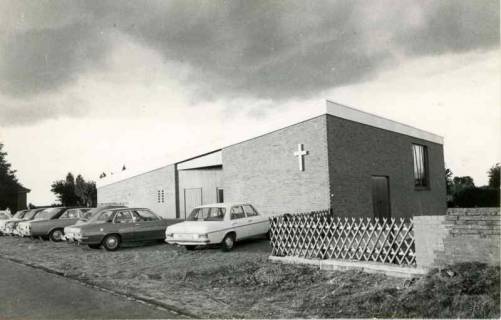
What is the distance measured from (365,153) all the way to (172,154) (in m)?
11.0

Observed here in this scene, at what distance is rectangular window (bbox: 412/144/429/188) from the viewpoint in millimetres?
20547

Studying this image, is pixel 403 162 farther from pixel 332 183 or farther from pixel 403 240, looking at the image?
pixel 403 240

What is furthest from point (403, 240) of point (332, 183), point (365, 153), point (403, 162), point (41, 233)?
point (41, 233)

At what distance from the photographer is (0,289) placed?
8219 millimetres

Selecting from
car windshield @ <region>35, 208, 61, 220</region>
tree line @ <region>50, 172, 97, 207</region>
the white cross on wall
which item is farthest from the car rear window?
tree line @ <region>50, 172, 97, 207</region>

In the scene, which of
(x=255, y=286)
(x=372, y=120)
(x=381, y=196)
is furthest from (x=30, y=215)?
(x=255, y=286)

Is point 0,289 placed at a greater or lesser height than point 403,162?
lesser

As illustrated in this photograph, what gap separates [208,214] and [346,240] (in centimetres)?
522

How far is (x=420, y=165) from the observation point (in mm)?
21078

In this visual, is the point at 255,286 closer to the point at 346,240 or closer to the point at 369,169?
the point at 346,240

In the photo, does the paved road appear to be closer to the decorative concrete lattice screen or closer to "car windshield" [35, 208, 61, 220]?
the decorative concrete lattice screen

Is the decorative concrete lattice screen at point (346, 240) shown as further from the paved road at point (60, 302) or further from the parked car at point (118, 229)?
the parked car at point (118, 229)

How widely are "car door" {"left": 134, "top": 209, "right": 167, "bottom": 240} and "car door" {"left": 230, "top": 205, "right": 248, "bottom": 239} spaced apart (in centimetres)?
367

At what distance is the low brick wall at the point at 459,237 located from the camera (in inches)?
239
